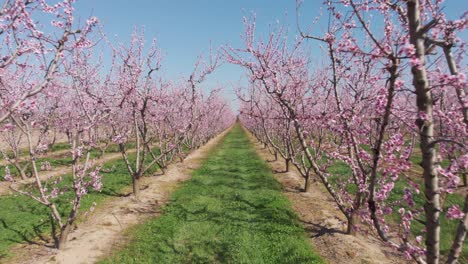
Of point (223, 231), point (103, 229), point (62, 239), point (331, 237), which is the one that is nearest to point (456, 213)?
point (331, 237)

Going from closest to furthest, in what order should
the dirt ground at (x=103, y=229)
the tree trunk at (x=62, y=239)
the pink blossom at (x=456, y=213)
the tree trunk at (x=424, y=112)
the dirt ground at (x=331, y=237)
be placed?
1. the tree trunk at (x=424, y=112)
2. the pink blossom at (x=456, y=213)
3. the dirt ground at (x=331, y=237)
4. the dirt ground at (x=103, y=229)
5. the tree trunk at (x=62, y=239)

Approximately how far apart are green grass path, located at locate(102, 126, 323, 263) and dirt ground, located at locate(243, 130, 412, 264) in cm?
41

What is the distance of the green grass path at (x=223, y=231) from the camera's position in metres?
9.08

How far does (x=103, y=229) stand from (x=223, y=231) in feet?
13.2

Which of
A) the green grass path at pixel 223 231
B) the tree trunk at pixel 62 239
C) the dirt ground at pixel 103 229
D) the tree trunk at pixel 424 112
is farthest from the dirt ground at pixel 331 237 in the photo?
the tree trunk at pixel 62 239

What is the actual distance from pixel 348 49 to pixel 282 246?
22.8 feet

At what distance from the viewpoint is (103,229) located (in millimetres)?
11109

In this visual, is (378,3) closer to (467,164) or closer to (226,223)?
(467,164)

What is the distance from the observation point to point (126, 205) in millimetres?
13836

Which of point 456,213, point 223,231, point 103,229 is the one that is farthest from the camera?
point 103,229

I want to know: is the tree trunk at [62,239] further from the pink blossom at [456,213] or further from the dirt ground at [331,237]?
the pink blossom at [456,213]

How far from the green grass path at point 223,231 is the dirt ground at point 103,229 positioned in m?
0.54

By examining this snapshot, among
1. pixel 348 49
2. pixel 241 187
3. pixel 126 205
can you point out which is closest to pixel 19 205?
pixel 126 205

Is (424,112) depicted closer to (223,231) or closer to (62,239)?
(223,231)
